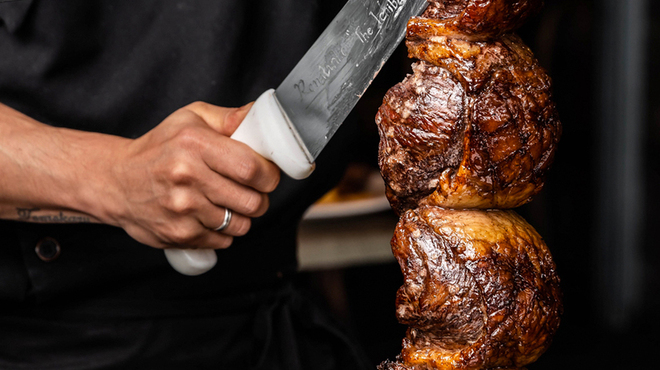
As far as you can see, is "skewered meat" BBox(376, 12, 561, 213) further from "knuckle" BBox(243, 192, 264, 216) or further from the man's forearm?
the man's forearm

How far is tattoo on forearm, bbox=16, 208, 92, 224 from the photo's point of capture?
130 centimetres

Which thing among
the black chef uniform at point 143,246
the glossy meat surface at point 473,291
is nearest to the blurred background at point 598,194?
the black chef uniform at point 143,246

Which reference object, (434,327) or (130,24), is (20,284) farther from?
(434,327)

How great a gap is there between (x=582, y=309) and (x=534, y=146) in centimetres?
345

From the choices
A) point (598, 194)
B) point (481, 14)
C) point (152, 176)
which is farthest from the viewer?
point (598, 194)

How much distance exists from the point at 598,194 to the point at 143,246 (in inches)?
133

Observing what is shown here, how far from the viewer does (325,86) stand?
106cm

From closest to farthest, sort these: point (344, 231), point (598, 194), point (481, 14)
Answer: point (481, 14), point (344, 231), point (598, 194)

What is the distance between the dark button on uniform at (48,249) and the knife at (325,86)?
619 mm

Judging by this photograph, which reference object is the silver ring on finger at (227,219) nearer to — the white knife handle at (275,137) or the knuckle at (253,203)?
the knuckle at (253,203)

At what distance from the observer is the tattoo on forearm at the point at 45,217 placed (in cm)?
130

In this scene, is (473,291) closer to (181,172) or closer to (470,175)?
(470,175)

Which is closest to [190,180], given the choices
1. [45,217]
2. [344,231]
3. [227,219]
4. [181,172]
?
[181,172]

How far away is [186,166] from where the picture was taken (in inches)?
43.5
